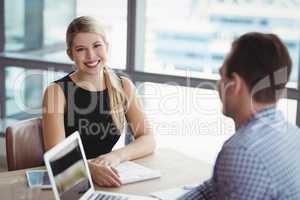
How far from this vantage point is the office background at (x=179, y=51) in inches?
133

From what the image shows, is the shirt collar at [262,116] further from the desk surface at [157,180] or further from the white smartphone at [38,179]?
the white smartphone at [38,179]

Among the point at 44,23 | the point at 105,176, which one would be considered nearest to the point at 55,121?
the point at 105,176

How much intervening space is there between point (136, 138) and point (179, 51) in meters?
1.24

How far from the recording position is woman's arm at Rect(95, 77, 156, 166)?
92.5 inches

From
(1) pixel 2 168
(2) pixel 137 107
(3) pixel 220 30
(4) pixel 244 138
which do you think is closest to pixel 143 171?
(2) pixel 137 107

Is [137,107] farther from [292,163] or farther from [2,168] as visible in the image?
[2,168]

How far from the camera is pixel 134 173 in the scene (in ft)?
7.30

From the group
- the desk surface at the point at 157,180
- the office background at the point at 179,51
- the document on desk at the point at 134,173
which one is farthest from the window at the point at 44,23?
the document on desk at the point at 134,173

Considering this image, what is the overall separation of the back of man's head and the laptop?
69 centimetres

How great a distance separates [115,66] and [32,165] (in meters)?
1.41

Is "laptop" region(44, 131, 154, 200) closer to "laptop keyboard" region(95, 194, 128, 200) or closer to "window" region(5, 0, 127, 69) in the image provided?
"laptop keyboard" region(95, 194, 128, 200)

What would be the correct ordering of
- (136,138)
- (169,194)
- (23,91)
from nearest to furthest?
(169,194) → (136,138) → (23,91)

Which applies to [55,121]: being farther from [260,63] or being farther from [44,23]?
[44,23]

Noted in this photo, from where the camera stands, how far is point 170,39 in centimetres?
370
